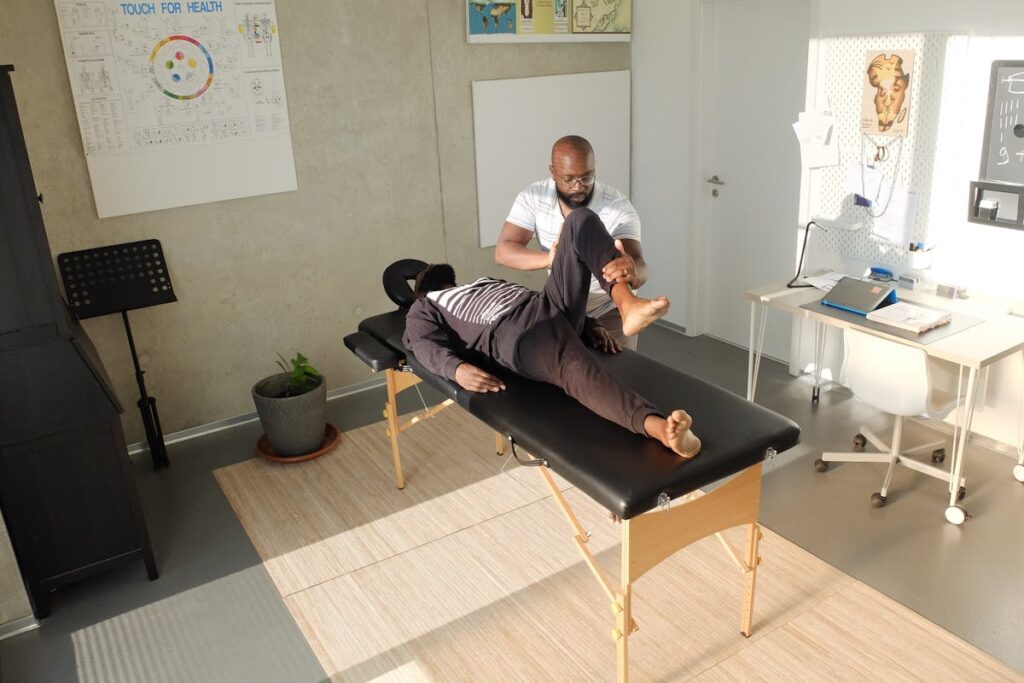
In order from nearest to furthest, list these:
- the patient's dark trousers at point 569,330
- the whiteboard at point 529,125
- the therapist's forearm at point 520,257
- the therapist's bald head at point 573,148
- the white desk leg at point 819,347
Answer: the patient's dark trousers at point 569,330, the therapist's bald head at point 573,148, the therapist's forearm at point 520,257, the white desk leg at point 819,347, the whiteboard at point 529,125

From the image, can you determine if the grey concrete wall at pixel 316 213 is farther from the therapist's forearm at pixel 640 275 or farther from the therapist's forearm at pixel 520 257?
the therapist's forearm at pixel 640 275

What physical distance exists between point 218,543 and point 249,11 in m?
2.25

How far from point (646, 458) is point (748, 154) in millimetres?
2820

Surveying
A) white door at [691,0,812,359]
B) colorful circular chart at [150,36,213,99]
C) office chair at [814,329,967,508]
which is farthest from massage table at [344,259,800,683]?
white door at [691,0,812,359]

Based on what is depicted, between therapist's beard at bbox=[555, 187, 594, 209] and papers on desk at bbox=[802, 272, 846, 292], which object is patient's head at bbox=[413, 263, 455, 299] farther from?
papers on desk at bbox=[802, 272, 846, 292]

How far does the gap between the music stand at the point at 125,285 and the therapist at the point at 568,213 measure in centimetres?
157

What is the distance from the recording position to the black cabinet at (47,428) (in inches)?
95.0

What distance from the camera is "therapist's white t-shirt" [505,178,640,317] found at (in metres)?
2.88

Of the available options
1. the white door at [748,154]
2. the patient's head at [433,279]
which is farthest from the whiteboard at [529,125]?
the patient's head at [433,279]

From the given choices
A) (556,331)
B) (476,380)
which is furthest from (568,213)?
(476,380)

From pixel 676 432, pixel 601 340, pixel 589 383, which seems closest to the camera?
pixel 676 432

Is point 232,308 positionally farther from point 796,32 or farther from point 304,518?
point 796,32

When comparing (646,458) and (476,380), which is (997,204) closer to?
(646,458)

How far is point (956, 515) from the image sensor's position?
9.70ft
